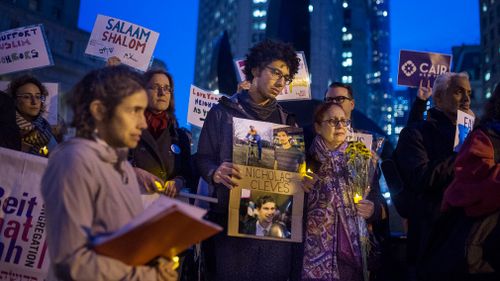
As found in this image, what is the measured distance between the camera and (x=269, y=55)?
174 inches

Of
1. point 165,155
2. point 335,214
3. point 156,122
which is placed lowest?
point 335,214

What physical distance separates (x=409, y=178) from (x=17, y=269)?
143 inches

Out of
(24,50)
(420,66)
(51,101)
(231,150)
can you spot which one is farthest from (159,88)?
(24,50)

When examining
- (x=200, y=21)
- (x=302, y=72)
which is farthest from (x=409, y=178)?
(x=200, y=21)

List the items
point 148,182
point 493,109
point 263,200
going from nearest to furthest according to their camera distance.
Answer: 1. point 148,182
2. point 263,200
3. point 493,109

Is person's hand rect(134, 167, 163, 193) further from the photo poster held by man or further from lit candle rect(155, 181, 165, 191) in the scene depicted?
the photo poster held by man

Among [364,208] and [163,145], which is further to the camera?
[163,145]

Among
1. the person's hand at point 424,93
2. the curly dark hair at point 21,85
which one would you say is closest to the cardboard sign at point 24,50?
the curly dark hair at point 21,85

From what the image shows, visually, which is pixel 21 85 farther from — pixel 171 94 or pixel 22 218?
pixel 171 94

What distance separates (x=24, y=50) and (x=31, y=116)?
2.42 metres

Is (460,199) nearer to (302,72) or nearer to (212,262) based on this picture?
(212,262)

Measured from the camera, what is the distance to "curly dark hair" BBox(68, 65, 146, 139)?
Answer: 2.45 m

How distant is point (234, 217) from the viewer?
3.78 meters

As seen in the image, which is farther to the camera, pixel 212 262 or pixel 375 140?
pixel 375 140
